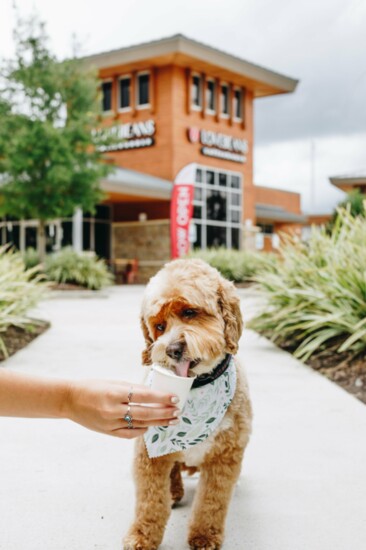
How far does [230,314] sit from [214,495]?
0.73 metres

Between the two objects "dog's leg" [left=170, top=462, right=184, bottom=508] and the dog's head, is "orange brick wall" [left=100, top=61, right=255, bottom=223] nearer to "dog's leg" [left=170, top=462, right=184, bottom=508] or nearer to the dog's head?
"dog's leg" [left=170, top=462, right=184, bottom=508]

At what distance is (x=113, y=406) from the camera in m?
1.68

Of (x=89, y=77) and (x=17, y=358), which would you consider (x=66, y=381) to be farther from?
(x=89, y=77)

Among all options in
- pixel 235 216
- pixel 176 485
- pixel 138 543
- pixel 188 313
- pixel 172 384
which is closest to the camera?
pixel 172 384

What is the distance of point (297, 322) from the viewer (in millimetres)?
7562

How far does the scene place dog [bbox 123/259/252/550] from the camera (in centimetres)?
241

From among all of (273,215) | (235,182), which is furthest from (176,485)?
(273,215)

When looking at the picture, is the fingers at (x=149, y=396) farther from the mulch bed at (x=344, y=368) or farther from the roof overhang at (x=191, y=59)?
the roof overhang at (x=191, y=59)

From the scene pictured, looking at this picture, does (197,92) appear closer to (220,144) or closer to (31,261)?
(220,144)

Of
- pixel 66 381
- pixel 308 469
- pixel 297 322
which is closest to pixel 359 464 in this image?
pixel 308 469

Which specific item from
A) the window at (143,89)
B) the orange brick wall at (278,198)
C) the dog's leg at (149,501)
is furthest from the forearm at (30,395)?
the orange brick wall at (278,198)

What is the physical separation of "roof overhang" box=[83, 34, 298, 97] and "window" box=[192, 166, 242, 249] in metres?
4.49

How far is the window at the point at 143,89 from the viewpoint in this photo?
28.9 metres

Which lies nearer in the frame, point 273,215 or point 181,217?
point 181,217
